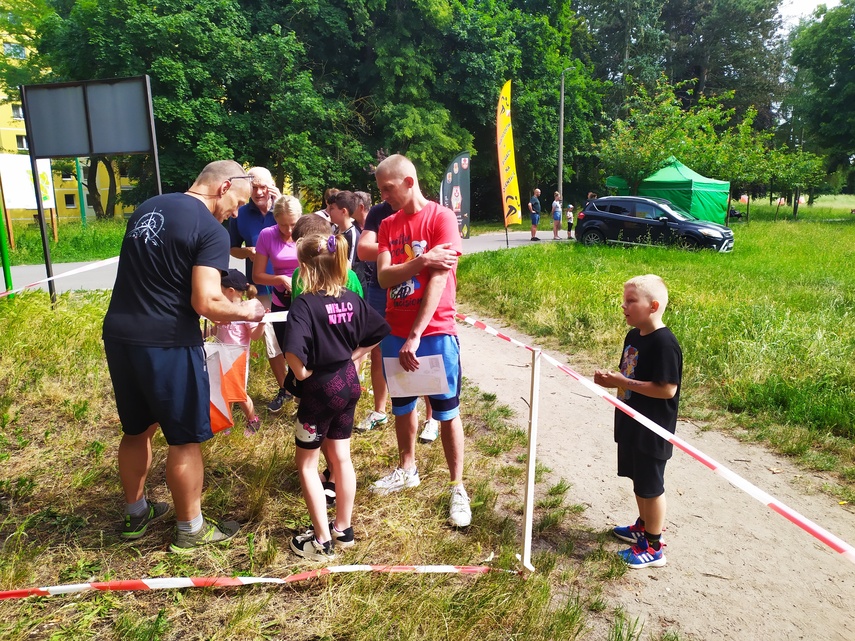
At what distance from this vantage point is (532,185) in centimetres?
3412

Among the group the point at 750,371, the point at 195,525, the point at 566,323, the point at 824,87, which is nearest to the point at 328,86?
the point at 566,323

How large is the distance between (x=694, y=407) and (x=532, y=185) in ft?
99.6

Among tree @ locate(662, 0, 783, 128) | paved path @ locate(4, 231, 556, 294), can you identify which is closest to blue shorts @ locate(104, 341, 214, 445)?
paved path @ locate(4, 231, 556, 294)

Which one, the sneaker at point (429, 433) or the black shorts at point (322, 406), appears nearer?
the black shorts at point (322, 406)

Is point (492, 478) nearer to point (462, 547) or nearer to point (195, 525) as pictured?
point (462, 547)

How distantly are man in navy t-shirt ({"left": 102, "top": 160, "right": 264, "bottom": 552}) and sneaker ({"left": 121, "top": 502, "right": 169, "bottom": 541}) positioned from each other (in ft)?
0.93

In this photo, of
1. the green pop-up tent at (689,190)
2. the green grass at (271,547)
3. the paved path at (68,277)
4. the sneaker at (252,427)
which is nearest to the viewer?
the green grass at (271,547)

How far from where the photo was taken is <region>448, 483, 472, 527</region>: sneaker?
3166 mm

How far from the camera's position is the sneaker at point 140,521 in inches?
119

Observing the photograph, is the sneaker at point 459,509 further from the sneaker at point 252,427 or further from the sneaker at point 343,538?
the sneaker at point 252,427

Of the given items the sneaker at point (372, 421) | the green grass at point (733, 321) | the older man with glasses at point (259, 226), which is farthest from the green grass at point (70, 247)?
the sneaker at point (372, 421)

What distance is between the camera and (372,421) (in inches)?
176

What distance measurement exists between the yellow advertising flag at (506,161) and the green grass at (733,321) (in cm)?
110

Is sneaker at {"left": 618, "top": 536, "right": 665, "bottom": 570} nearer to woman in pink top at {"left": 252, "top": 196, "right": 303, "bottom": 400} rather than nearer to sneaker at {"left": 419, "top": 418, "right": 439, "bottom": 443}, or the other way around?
sneaker at {"left": 419, "top": 418, "right": 439, "bottom": 443}
